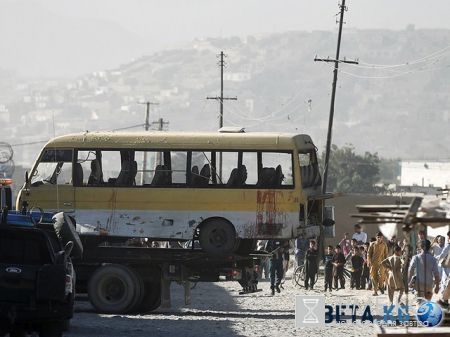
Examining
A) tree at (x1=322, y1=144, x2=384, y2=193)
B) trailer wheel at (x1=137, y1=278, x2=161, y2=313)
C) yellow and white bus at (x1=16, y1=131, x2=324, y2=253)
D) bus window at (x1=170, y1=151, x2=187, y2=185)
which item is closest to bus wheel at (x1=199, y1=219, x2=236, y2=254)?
yellow and white bus at (x1=16, y1=131, x2=324, y2=253)

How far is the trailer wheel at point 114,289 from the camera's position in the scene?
90.3ft

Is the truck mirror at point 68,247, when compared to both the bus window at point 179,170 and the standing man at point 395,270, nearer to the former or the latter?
the bus window at point 179,170

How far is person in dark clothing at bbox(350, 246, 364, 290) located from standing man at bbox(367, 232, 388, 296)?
1.44 m

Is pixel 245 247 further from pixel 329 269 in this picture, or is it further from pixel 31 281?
pixel 31 281

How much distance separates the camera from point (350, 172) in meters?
180

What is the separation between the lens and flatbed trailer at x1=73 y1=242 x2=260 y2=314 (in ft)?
90.5

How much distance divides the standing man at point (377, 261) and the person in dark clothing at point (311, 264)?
271 centimetres

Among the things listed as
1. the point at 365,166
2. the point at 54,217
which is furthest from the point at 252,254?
the point at 365,166

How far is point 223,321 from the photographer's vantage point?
26.6 m

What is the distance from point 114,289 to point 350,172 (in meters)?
154

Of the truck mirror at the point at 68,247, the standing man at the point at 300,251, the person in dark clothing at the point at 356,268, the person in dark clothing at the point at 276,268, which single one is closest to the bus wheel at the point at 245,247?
the person in dark clothing at the point at 276,268

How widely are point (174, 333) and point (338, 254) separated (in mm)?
14731

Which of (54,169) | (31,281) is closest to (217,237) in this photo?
(54,169)

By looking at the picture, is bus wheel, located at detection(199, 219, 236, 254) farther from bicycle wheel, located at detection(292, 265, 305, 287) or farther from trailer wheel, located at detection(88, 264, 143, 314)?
bicycle wheel, located at detection(292, 265, 305, 287)
